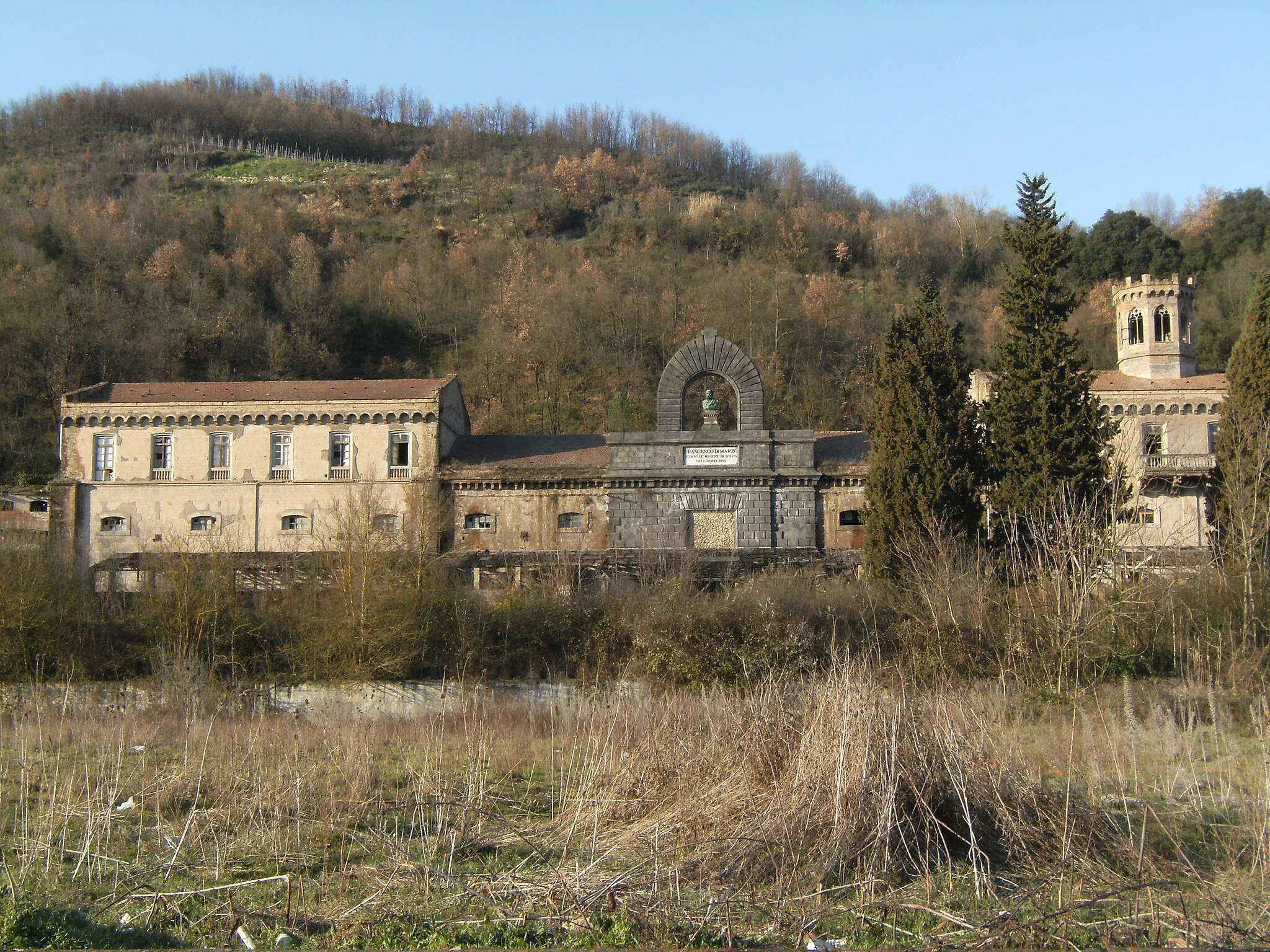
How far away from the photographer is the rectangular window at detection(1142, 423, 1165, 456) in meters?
35.6

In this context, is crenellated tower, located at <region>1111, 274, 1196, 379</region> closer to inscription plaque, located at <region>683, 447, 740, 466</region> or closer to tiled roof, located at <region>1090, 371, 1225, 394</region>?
tiled roof, located at <region>1090, 371, 1225, 394</region>

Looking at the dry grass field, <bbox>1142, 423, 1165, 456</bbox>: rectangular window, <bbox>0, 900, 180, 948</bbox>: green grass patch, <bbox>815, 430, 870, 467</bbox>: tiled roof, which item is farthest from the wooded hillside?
<bbox>0, 900, 180, 948</bbox>: green grass patch

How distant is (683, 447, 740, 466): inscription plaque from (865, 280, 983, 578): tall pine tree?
5.77 m

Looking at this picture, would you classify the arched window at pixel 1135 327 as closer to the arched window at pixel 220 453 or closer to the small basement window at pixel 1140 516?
the small basement window at pixel 1140 516

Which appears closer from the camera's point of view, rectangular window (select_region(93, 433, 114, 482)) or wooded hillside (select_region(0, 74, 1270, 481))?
rectangular window (select_region(93, 433, 114, 482))

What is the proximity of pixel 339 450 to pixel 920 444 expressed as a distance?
1812 cm

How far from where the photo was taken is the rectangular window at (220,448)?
35.2 meters

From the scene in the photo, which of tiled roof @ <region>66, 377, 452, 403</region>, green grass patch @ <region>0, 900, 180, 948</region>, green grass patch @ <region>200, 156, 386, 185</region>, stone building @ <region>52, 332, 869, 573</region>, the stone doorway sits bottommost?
green grass patch @ <region>0, 900, 180, 948</region>

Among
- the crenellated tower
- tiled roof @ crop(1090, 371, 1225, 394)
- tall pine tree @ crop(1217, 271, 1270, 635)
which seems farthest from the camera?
the crenellated tower

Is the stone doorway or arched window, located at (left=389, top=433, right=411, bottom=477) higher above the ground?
arched window, located at (left=389, top=433, right=411, bottom=477)

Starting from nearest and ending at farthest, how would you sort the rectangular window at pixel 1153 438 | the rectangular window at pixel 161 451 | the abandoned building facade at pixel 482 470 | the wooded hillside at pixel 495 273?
the abandoned building facade at pixel 482 470, the rectangular window at pixel 161 451, the rectangular window at pixel 1153 438, the wooded hillside at pixel 495 273

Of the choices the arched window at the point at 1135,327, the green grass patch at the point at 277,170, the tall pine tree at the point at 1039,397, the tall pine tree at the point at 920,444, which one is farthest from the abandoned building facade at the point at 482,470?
the green grass patch at the point at 277,170

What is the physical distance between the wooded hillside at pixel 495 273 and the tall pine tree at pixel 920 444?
12.4m

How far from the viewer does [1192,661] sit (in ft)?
67.7
